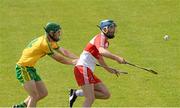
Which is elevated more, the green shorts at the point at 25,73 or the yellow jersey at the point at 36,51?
the yellow jersey at the point at 36,51

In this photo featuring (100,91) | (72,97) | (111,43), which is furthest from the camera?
(111,43)

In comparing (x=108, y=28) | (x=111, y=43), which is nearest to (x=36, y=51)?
(x=108, y=28)

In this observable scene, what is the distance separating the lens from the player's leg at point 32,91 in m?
15.0

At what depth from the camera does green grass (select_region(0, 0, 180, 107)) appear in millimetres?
18141

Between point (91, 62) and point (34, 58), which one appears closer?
point (34, 58)

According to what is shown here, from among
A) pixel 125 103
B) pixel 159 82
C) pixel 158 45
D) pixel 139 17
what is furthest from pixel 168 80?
pixel 139 17

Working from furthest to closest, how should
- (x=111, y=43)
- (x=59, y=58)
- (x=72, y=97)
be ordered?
1. (x=111, y=43)
2. (x=72, y=97)
3. (x=59, y=58)

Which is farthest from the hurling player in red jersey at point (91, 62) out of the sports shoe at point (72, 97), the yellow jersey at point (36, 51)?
the sports shoe at point (72, 97)

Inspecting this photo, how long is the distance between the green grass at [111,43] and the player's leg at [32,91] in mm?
1918

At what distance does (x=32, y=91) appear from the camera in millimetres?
15016

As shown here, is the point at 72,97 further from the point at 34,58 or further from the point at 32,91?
the point at 34,58

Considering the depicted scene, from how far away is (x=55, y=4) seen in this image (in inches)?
1184

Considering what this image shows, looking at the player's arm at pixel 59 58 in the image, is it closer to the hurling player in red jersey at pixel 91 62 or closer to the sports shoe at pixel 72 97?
the hurling player in red jersey at pixel 91 62

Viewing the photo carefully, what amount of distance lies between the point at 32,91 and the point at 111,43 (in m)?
9.30
